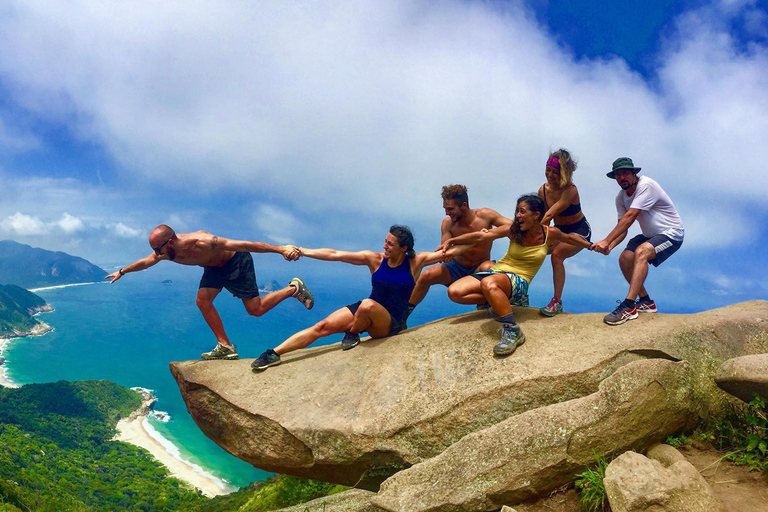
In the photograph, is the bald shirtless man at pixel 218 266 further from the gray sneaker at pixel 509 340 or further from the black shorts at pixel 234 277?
the gray sneaker at pixel 509 340

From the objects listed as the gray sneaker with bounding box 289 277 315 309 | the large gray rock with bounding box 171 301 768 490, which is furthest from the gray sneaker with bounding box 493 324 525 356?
the gray sneaker with bounding box 289 277 315 309

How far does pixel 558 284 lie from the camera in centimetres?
956

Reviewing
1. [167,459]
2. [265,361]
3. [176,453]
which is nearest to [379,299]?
[265,361]

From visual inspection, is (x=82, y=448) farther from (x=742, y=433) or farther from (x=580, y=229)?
(x=742, y=433)

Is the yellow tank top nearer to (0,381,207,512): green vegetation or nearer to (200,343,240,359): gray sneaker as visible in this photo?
(200,343,240,359): gray sneaker

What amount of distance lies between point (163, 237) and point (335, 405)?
538 cm

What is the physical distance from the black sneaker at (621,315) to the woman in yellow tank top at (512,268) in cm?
134

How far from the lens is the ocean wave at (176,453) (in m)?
107

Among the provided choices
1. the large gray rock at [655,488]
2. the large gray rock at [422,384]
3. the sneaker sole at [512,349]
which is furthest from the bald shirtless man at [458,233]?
the large gray rock at [655,488]

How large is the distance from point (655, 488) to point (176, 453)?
136879 mm

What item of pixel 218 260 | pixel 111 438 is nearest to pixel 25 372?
pixel 111 438

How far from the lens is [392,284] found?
8898 millimetres

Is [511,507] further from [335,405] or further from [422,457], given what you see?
[335,405]

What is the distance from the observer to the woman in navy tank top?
886 cm
